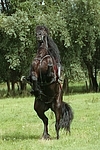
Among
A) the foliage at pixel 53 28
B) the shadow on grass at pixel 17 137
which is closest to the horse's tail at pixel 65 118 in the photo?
the shadow on grass at pixel 17 137

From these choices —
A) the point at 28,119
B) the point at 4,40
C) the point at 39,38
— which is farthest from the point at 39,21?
the point at 39,38

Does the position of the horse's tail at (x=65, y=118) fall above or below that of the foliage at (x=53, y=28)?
above

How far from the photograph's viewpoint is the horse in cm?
1018

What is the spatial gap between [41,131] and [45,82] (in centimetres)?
255

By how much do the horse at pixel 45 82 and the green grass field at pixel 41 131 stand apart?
0.54 m

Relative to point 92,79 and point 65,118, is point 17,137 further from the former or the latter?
point 92,79

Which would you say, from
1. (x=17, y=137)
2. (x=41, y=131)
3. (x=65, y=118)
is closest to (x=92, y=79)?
(x=41, y=131)

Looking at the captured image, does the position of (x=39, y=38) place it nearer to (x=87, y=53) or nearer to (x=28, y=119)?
(x=28, y=119)

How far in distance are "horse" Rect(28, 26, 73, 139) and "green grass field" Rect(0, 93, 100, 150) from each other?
0.54m

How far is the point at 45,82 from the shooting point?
1038cm

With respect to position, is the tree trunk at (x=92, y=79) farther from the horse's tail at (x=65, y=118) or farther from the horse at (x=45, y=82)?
the horse at (x=45, y=82)

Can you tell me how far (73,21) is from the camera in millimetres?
31250

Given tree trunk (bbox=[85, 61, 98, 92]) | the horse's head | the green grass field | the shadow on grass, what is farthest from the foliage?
the horse's head

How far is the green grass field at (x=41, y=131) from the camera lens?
9828 millimetres
